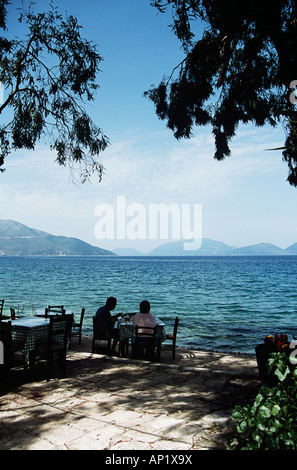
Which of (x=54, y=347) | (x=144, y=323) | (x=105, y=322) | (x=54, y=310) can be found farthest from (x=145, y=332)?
(x=54, y=310)

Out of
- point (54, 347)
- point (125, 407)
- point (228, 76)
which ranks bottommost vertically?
point (125, 407)

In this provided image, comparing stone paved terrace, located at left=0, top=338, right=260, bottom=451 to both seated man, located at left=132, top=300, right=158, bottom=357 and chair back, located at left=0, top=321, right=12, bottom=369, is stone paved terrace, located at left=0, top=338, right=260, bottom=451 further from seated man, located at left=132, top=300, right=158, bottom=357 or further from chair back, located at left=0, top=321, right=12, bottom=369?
seated man, located at left=132, top=300, right=158, bottom=357

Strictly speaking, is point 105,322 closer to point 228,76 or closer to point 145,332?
point 145,332

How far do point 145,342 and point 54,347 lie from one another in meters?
2.17

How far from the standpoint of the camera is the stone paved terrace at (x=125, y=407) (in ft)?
13.1

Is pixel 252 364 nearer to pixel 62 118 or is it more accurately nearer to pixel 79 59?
pixel 62 118

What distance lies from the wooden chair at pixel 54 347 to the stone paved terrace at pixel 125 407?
1.06ft

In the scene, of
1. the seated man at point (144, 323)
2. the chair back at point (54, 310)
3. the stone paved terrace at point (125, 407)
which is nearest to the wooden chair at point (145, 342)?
the seated man at point (144, 323)

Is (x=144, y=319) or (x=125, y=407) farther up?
(x=144, y=319)

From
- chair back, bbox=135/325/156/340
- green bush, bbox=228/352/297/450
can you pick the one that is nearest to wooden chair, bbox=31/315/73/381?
chair back, bbox=135/325/156/340

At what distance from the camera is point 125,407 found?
199 inches

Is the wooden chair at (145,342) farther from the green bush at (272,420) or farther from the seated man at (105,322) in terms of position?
the green bush at (272,420)

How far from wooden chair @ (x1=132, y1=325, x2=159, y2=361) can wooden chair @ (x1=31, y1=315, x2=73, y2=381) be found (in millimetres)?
1621

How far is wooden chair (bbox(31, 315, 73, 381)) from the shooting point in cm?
653
